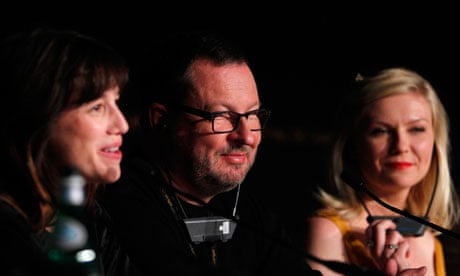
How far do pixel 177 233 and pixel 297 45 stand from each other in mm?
1908

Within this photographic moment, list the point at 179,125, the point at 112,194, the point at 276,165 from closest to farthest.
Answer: the point at 112,194
the point at 179,125
the point at 276,165

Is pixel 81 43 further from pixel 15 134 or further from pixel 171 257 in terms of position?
pixel 171 257

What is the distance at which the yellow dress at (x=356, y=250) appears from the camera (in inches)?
89.6

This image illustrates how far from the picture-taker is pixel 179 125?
199 centimetres

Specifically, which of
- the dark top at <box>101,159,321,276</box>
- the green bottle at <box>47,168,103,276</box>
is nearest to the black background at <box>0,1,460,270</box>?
the dark top at <box>101,159,321,276</box>

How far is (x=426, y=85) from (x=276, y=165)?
5.03 ft

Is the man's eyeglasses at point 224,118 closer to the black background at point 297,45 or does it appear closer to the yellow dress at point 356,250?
the yellow dress at point 356,250

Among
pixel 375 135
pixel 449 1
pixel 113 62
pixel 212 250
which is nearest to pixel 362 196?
pixel 375 135

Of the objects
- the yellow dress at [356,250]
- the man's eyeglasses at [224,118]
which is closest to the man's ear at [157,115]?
the man's eyeglasses at [224,118]

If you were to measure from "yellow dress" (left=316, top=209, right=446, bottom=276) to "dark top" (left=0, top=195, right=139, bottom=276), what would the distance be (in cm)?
87

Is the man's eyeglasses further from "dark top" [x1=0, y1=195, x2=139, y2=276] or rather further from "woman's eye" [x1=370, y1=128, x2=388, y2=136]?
"woman's eye" [x1=370, y1=128, x2=388, y2=136]

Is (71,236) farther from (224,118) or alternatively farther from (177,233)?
(224,118)

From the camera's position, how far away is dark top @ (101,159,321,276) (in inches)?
66.0

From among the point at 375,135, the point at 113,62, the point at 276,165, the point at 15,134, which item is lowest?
the point at 276,165
